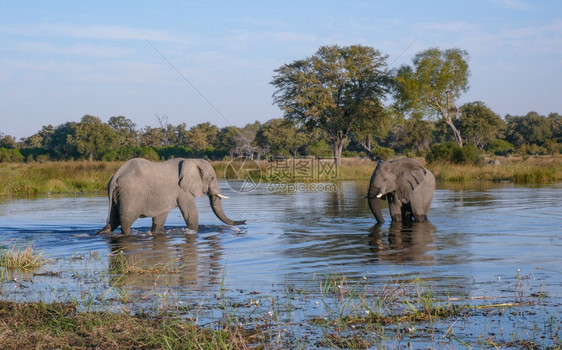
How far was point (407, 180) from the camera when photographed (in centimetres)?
1395

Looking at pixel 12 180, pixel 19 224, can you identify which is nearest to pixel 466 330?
pixel 19 224

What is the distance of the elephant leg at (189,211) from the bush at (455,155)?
27189 millimetres

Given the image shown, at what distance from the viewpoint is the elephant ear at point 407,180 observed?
548 inches

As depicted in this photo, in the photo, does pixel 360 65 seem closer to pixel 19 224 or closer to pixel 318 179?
pixel 318 179

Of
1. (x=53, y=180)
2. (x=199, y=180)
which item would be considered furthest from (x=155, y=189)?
(x=53, y=180)

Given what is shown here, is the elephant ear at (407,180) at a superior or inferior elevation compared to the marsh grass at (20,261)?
superior

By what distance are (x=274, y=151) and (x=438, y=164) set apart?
162ft

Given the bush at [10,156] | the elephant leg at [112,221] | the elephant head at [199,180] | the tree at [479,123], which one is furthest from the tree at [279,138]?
the elephant leg at [112,221]

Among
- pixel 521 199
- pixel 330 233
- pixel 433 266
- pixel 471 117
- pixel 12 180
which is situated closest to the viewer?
pixel 433 266

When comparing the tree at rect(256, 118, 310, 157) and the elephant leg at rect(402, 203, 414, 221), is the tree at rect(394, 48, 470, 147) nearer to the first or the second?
the tree at rect(256, 118, 310, 157)

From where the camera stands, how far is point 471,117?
243 ft

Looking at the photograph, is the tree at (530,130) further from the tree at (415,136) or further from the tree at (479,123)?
the tree at (479,123)

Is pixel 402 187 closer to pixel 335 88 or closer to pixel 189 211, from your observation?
pixel 189 211

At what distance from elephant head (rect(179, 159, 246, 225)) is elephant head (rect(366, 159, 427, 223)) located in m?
3.10
